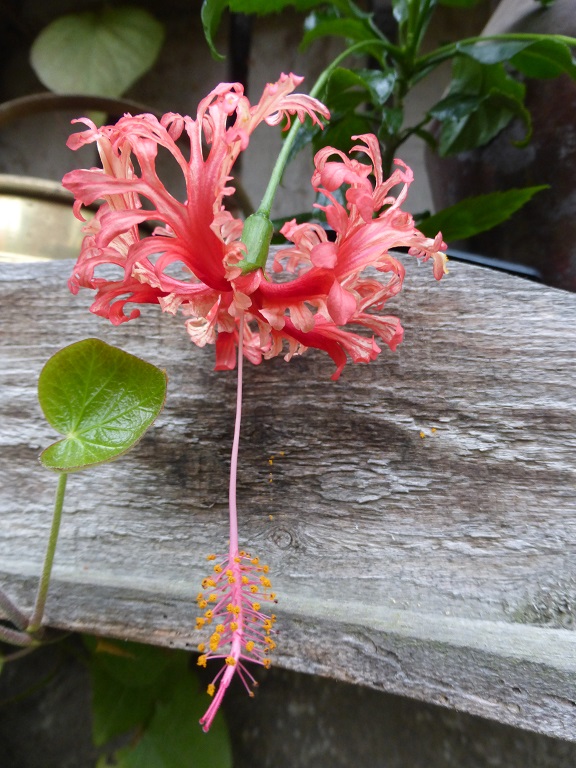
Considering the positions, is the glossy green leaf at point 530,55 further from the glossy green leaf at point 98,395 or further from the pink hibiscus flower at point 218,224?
the glossy green leaf at point 98,395

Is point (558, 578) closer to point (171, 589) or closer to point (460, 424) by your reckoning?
point (460, 424)

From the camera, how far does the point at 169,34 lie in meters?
1.29

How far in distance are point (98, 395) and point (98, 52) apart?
3.05ft

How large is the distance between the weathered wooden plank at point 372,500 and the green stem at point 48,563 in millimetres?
19

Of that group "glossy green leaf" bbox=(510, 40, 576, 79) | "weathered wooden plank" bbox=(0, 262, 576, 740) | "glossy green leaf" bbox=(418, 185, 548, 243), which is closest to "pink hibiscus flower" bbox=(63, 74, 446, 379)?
"weathered wooden plank" bbox=(0, 262, 576, 740)

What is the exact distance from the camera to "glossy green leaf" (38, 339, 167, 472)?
46 centimetres

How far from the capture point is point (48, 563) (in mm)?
492

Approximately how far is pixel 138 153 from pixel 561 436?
1.41 ft

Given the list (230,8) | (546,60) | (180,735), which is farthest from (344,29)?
(180,735)

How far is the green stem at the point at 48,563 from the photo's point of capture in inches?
18.8

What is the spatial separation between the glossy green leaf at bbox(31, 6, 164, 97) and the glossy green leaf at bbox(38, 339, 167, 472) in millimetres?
812

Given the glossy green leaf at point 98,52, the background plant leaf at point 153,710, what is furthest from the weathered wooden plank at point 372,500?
the glossy green leaf at point 98,52

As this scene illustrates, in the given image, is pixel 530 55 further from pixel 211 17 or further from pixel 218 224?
pixel 218 224

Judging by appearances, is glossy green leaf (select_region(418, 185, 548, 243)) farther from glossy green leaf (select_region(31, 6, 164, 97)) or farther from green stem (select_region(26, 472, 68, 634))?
glossy green leaf (select_region(31, 6, 164, 97))
